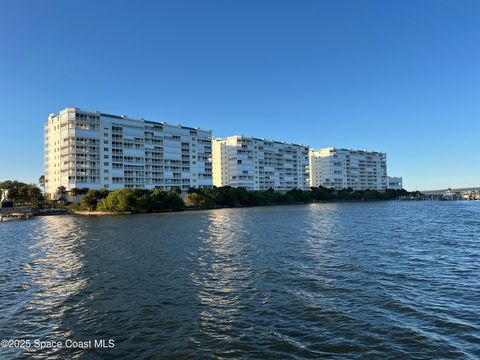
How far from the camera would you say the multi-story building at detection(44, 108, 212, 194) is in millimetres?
152250

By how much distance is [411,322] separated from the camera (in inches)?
623

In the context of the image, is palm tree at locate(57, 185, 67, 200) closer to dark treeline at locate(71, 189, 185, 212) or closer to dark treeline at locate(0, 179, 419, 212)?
dark treeline at locate(0, 179, 419, 212)

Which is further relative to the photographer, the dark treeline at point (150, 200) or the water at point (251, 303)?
the dark treeline at point (150, 200)

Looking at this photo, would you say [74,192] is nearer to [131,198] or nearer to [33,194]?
[33,194]

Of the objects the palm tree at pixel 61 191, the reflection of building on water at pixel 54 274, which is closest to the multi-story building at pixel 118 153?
the palm tree at pixel 61 191

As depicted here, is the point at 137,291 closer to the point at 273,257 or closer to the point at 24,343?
the point at 24,343

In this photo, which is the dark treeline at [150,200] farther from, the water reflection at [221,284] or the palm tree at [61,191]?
the water reflection at [221,284]

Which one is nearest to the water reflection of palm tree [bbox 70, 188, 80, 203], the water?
the water

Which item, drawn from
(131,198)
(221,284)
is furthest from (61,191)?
(221,284)

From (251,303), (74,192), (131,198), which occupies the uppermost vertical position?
(74,192)

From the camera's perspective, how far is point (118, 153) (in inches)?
6521

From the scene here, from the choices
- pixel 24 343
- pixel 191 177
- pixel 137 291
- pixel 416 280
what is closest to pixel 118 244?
pixel 137 291

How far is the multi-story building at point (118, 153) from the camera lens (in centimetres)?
15225

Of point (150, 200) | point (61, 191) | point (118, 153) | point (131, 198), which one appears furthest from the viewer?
point (118, 153)
